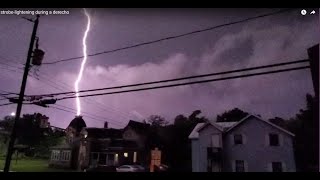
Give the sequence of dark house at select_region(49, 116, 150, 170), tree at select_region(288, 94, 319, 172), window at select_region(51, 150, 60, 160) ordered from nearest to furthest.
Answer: tree at select_region(288, 94, 319, 172), window at select_region(51, 150, 60, 160), dark house at select_region(49, 116, 150, 170)

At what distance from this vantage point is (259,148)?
6.14 m

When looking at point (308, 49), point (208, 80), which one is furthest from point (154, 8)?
point (308, 49)

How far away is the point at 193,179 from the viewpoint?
4.70 meters

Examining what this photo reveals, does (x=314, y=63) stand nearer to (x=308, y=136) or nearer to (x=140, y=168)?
(x=308, y=136)

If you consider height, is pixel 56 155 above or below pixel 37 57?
below

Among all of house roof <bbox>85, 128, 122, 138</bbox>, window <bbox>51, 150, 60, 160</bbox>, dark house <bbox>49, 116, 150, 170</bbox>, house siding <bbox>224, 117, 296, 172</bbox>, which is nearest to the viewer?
house siding <bbox>224, 117, 296, 172</bbox>

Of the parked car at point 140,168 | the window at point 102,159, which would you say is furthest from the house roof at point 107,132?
the parked car at point 140,168

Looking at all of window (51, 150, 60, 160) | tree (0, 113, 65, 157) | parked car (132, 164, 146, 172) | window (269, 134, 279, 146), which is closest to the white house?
window (269, 134, 279, 146)

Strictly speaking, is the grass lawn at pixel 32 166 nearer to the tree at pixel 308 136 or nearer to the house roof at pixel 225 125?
the house roof at pixel 225 125

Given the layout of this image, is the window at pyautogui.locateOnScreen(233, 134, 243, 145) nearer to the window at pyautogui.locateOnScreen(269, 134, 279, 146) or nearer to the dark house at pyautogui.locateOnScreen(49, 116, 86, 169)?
the window at pyautogui.locateOnScreen(269, 134, 279, 146)

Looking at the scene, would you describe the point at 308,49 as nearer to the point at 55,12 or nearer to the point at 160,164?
the point at 160,164

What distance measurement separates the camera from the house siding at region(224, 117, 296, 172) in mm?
5652

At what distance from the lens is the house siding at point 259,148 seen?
5652 mm

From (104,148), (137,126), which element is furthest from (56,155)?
(137,126)
